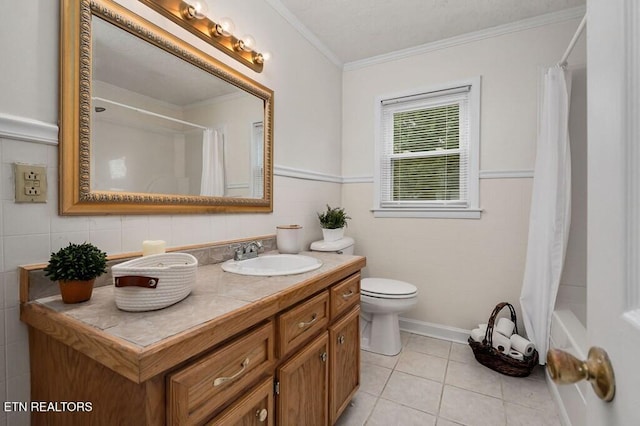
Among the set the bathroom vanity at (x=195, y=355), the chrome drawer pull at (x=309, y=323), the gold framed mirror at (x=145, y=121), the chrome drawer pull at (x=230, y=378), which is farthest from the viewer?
the chrome drawer pull at (x=309, y=323)

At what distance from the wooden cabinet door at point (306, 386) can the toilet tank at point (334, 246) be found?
90 centimetres

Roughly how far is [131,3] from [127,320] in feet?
3.94

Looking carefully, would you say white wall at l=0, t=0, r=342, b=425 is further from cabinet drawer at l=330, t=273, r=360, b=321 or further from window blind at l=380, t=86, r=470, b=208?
window blind at l=380, t=86, r=470, b=208

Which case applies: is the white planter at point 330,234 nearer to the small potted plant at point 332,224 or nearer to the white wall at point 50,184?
the small potted plant at point 332,224

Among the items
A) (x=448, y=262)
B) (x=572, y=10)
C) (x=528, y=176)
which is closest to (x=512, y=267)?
(x=448, y=262)

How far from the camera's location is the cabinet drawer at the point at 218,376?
66 cm

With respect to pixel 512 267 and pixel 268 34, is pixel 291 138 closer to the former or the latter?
pixel 268 34

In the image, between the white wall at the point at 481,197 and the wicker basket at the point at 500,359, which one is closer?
the wicker basket at the point at 500,359

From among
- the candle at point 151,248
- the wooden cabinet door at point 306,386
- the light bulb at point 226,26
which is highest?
the light bulb at point 226,26

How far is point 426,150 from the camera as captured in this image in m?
2.54

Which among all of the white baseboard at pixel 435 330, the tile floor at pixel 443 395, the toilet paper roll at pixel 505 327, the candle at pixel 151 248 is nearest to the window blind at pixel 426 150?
the toilet paper roll at pixel 505 327

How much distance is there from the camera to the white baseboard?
7.68 ft

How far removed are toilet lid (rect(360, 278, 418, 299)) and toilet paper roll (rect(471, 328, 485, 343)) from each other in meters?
0.52

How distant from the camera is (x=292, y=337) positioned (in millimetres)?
1057
